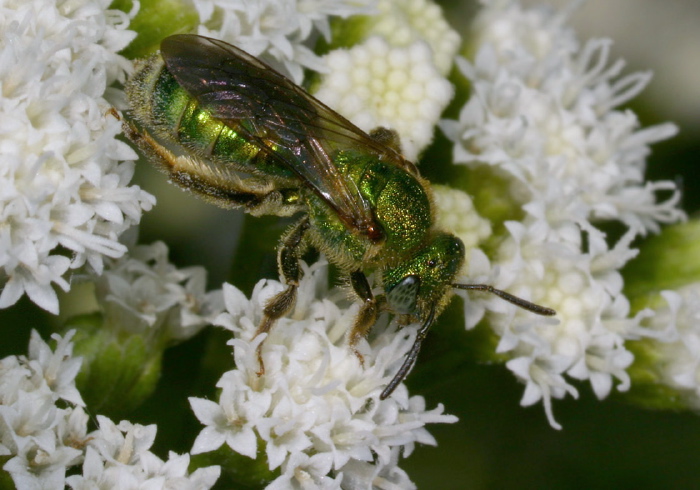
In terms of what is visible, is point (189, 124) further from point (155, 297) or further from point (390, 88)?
point (390, 88)

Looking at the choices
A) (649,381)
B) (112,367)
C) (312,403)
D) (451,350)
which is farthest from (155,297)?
(649,381)

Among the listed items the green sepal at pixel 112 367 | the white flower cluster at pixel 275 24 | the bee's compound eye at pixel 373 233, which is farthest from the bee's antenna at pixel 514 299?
the green sepal at pixel 112 367

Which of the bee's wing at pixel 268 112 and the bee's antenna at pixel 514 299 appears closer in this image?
the bee's wing at pixel 268 112

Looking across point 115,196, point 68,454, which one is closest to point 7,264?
point 115,196

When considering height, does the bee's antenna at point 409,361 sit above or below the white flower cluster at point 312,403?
above

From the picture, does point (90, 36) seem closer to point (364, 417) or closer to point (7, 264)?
point (7, 264)

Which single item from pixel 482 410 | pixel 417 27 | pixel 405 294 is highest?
pixel 417 27

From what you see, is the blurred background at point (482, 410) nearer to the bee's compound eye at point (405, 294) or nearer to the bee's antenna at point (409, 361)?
the bee's antenna at point (409, 361)
